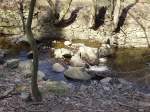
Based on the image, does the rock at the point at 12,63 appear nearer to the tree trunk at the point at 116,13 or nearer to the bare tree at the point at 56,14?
the bare tree at the point at 56,14

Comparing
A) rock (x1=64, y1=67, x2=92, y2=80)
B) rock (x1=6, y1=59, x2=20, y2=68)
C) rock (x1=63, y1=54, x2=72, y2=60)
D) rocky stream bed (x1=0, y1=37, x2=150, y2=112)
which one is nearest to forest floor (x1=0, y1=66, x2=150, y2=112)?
rocky stream bed (x1=0, y1=37, x2=150, y2=112)

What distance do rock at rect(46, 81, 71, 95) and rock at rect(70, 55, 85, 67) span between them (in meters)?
2.06

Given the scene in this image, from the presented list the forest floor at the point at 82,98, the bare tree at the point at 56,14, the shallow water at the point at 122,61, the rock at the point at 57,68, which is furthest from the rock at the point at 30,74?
the bare tree at the point at 56,14

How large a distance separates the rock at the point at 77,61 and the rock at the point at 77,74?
27.8 inches

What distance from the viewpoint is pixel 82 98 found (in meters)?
7.50

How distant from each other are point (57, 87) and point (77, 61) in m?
2.75

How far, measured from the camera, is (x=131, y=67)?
34.6ft

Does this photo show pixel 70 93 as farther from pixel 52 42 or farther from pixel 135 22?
pixel 135 22

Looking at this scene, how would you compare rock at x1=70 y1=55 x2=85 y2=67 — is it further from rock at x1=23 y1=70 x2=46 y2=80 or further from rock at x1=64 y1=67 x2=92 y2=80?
rock at x1=23 y1=70 x2=46 y2=80

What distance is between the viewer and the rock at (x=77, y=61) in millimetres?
10448

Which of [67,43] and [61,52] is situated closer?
[61,52]

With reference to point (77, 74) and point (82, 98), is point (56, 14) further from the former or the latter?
point (82, 98)

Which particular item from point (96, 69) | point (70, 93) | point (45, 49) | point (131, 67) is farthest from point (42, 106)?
point (45, 49)

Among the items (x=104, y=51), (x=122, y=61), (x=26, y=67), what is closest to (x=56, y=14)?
(x=104, y=51)
